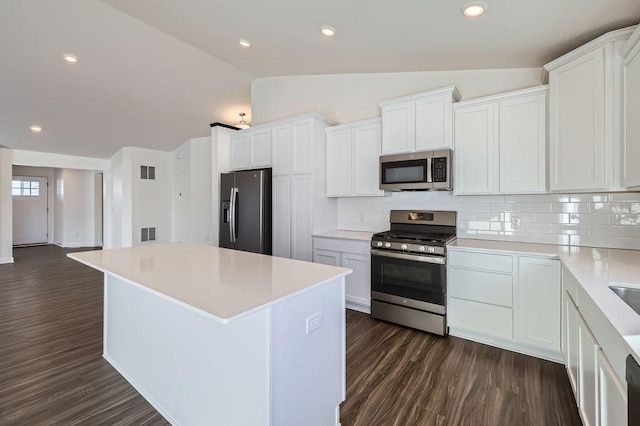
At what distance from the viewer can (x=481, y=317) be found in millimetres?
2723

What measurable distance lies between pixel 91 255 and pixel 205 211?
4134mm

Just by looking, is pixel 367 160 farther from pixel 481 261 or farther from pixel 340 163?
pixel 481 261

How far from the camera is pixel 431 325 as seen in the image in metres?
2.94

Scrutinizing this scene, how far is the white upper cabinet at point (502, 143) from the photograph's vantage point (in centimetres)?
269

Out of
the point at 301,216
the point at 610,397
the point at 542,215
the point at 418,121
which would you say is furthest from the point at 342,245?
the point at 610,397

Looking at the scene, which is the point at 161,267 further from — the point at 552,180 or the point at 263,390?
the point at 552,180

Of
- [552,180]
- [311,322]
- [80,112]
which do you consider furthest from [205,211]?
[552,180]

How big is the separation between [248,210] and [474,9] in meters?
3.22

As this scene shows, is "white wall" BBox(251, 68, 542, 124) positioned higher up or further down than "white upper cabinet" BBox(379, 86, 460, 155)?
higher up

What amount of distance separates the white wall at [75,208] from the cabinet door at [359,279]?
30.5ft

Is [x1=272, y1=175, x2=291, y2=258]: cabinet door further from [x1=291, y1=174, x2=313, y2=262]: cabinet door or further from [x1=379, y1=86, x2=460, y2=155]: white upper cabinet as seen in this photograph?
[x1=379, y1=86, x2=460, y2=155]: white upper cabinet

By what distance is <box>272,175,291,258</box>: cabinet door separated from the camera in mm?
4051

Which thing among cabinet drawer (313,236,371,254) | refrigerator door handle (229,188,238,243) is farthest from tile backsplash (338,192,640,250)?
refrigerator door handle (229,188,238,243)

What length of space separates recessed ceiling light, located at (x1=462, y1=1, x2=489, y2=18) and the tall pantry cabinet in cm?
207
